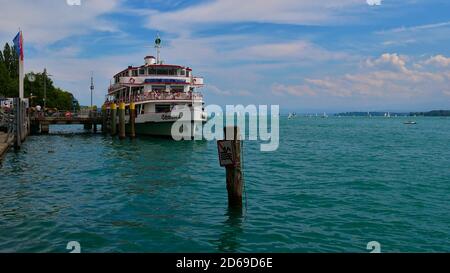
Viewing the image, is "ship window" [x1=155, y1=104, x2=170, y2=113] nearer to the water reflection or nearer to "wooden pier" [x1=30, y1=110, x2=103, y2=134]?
"wooden pier" [x1=30, y1=110, x2=103, y2=134]

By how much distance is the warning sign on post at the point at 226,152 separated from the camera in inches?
468

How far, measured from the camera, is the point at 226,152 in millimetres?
11930

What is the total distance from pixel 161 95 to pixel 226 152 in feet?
96.2

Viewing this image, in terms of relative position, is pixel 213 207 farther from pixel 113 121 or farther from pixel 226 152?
pixel 113 121

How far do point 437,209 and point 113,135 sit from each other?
35.9 meters

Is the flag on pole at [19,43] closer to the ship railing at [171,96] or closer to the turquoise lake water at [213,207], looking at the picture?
the ship railing at [171,96]

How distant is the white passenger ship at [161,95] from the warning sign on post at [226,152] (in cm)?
2613

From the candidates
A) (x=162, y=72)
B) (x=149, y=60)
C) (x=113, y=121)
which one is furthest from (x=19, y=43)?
(x=162, y=72)

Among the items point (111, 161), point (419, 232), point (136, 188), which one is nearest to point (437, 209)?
point (419, 232)

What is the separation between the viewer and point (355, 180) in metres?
19.4

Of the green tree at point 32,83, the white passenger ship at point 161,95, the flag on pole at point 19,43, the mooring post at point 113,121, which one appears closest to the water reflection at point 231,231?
the white passenger ship at point 161,95
